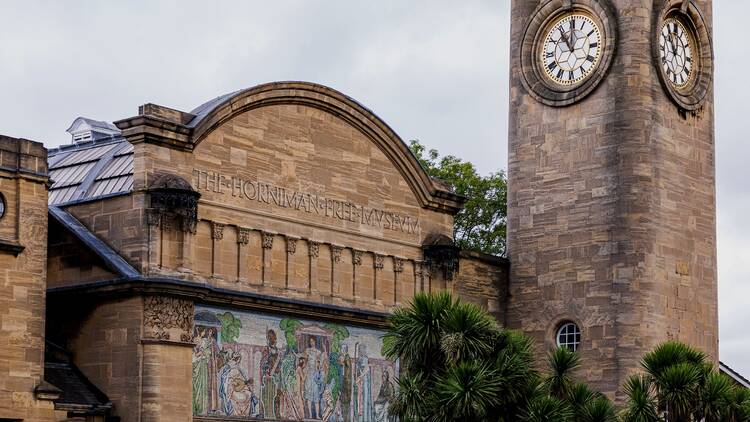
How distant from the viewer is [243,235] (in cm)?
4012

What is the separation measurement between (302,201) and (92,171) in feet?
18.0

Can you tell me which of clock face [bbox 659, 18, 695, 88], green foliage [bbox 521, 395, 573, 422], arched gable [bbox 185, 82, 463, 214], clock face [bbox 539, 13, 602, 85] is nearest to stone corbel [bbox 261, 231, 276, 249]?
arched gable [bbox 185, 82, 463, 214]

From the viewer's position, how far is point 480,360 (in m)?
34.6

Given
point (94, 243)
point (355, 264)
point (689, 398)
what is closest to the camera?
point (689, 398)

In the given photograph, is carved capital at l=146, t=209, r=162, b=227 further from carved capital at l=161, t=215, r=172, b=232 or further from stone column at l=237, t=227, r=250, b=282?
stone column at l=237, t=227, r=250, b=282

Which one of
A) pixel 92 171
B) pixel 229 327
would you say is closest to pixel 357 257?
pixel 229 327

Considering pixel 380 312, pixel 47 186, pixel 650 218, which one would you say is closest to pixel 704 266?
pixel 650 218

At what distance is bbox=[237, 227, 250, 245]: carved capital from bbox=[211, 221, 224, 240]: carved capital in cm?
59

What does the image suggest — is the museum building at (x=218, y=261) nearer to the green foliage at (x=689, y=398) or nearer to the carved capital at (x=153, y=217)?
the carved capital at (x=153, y=217)

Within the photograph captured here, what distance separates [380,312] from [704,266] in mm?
11649

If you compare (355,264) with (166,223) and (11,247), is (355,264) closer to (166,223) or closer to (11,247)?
(166,223)

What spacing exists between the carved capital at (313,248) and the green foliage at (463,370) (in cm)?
641

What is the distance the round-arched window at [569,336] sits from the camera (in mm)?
48031

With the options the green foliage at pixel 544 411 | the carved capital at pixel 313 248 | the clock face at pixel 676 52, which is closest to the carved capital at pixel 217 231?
the carved capital at pixel 313 248
